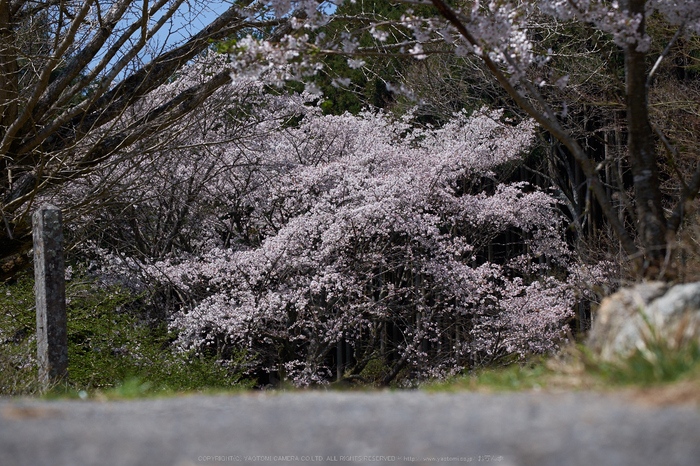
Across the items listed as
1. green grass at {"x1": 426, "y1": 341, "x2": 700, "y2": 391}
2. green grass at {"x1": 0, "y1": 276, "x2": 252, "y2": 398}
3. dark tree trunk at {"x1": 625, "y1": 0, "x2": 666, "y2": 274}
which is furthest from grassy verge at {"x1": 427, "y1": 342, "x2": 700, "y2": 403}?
green grass at {"x1": 0, "y1": 276, "x2": 252, "y2": 398}

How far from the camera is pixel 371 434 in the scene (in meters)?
1.81

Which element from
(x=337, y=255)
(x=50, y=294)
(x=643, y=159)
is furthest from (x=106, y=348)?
(x=643, y=159)

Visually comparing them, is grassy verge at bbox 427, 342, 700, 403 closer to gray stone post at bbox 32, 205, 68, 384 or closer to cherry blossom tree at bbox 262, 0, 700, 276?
cherry blossom tree at bbox 262, 0, 700, 276

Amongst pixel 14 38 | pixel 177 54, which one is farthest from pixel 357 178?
pixel 14 38

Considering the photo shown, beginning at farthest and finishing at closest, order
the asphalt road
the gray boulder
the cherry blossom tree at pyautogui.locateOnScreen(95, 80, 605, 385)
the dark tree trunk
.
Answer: the cherry blossom tree at pyautogui.locateOnScreen(95, 80, 605, 385)
the dark tree trunk
the gray boulder
the asphalt road

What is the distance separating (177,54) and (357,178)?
12.9 feet

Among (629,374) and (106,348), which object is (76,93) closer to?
(106,348)

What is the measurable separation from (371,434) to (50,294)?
5.28 m

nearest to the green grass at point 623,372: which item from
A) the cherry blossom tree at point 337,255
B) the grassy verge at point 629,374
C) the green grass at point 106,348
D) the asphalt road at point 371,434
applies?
the grassy verge at point 629,374

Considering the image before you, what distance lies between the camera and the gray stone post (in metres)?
6.03

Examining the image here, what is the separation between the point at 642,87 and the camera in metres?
4.45

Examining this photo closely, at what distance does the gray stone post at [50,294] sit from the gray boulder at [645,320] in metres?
5.16

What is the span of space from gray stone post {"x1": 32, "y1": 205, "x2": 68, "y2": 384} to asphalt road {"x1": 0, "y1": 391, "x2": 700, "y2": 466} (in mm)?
4171

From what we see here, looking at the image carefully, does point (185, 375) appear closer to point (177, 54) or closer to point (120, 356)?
point (120, 356)
